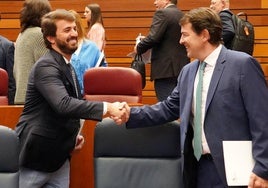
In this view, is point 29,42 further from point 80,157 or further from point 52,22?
point 52,22

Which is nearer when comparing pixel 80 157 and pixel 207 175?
pixel 207 175

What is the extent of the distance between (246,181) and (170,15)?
9.71ft

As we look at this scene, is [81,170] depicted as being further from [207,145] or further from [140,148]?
[207,145]

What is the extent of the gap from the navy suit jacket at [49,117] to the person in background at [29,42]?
55.3 inches

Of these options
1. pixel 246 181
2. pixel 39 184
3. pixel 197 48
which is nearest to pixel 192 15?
pixel 197 48

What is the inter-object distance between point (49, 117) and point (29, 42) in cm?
155

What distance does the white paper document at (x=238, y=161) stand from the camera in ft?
9.18

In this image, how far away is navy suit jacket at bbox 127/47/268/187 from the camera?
2771mm

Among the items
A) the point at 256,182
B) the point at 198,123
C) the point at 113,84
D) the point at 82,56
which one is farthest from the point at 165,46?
the point at 256,182

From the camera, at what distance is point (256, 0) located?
24.0 feet

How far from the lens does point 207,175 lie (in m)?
2.96

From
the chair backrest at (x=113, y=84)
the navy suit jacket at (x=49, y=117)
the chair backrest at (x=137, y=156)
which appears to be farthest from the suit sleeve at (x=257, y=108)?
the chair backrest at (x=113, y=84)

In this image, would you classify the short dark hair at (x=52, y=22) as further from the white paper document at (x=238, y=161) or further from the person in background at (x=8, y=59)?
the person in background at (x=8, y=59)

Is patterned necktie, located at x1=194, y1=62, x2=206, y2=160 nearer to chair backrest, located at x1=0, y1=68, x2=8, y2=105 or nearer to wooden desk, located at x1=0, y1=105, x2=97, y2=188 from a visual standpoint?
wooden desk, located at x1=0, y1=105, x2=97, y2=188
